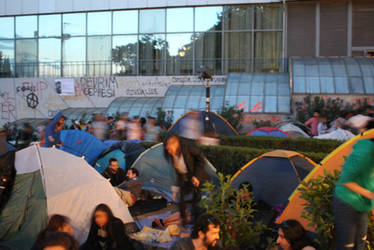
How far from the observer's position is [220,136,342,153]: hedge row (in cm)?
952

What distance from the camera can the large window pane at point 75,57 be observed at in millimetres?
22922

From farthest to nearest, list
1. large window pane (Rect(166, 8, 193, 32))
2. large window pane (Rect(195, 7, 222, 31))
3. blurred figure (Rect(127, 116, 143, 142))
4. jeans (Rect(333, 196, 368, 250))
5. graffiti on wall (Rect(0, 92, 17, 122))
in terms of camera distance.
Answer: graffiti on wall (Rect(0, 92, 17, 122)) → large window pane (Rect(166, 8, 193, 32)) → large window pane (Rect(195, 7, 222, 31)) → blurred figure (Rect(127, 116, 143, 142)) → jeans (Rect(333, 196, 368, 250))

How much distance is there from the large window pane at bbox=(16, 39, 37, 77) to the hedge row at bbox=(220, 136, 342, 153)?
55.6 ft

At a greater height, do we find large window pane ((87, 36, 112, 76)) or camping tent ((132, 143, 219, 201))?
large window pane ((87, 36, 112, 76))

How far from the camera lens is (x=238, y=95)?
1847 centimetres

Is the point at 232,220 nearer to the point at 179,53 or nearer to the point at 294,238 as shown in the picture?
the point at 294,238

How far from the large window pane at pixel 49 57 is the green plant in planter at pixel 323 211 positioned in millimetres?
21517

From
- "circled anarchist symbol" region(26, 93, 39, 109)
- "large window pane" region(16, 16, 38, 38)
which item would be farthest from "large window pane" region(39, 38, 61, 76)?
"circled anarchist symbol" region(26, 93, 39, 109)

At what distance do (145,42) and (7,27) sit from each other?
914 cm

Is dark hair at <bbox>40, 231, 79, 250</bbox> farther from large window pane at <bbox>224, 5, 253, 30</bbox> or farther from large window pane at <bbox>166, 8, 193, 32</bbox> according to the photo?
large window pane at <bbox>224, 5, 253, 30</bbox>

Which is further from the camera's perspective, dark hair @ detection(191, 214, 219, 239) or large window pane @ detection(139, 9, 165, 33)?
large window pane @ detection(139, 9, 165, 33)

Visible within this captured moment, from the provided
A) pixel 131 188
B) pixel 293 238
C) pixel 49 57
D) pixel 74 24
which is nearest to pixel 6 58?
pixel 49 57

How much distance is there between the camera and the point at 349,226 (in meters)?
3.49

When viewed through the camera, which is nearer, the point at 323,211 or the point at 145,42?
the point at 323,211
